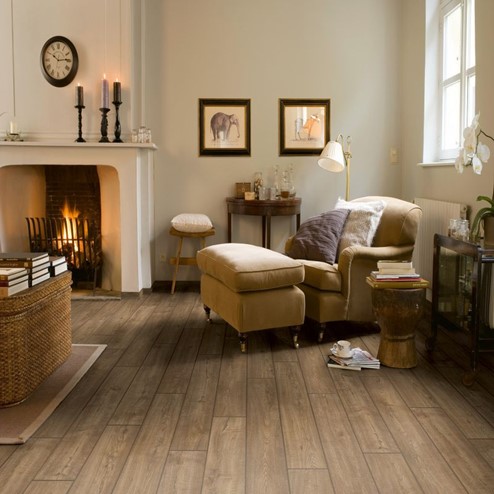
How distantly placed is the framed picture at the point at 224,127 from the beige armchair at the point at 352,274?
189 cm

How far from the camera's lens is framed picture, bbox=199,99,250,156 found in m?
5.72

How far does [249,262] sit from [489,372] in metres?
1.44

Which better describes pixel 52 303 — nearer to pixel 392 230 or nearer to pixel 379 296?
pixel 379 296

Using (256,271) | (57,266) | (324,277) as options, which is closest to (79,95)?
(57,266)

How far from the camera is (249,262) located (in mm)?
3676

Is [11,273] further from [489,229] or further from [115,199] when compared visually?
[115,199]

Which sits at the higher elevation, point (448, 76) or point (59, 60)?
point (59, 60)

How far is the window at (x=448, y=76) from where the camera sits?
4496mm

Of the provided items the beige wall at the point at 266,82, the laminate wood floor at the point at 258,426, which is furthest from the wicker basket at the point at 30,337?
the beige wall at the point at 266,82

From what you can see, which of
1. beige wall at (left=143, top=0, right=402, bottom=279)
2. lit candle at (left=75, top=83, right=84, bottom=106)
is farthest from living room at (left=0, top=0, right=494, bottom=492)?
lit candle at (left=75, top=83, right=84, bottom=106)

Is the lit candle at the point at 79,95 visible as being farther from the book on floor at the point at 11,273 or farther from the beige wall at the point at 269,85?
the book on floor at the point at 11,273

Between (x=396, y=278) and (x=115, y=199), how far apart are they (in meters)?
3.13

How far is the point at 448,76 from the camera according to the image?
4906mm

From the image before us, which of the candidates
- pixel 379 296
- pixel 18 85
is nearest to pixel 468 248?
pixel 379 296
